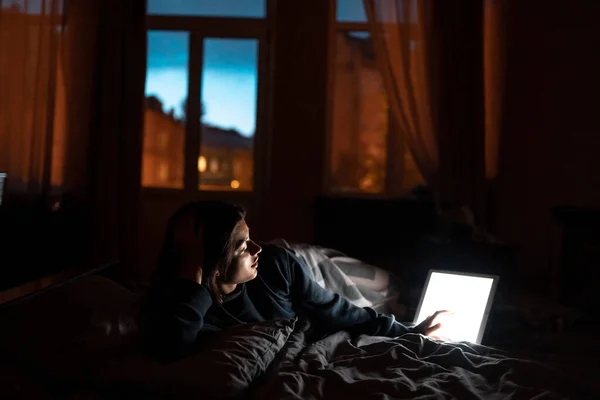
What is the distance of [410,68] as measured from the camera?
160 inches

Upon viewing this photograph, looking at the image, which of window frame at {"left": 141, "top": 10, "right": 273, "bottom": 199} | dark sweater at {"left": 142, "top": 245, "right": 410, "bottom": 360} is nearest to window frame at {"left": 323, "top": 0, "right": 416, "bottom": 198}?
window frame at {"left": 141, "top": 10, "right": 273, "bottom": 199}

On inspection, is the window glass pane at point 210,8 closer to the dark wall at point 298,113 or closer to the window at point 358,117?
the dark wall at point 298,113

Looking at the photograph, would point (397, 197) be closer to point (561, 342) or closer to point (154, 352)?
point (561, 342)

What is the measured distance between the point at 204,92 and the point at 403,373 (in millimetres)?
3652

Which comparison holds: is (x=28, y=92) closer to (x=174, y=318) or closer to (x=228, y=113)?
(x=228, y=113)

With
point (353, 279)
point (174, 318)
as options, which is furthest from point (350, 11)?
point (174, 318)

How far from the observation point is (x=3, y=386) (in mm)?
1218

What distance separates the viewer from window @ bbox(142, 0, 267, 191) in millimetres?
4617

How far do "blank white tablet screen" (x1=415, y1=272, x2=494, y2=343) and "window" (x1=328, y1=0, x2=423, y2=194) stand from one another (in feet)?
8.00

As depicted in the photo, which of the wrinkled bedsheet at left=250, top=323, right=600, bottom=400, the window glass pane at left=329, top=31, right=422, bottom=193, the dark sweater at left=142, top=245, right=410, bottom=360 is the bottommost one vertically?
the wrinkled bedsheet at left=250, top=323, right=600, bottom=400

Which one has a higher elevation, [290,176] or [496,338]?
[290,176]

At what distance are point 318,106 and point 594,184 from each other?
1.88 m

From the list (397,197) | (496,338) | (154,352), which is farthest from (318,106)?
(154,352)

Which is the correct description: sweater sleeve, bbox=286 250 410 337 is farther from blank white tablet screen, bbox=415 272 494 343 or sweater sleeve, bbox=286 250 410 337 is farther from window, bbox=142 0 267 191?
window, bbox=142 0 267 191
